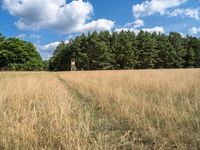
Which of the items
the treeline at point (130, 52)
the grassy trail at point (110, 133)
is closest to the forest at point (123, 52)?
the treeline at point (130, 52)

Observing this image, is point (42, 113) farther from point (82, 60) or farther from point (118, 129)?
point (82, 60)

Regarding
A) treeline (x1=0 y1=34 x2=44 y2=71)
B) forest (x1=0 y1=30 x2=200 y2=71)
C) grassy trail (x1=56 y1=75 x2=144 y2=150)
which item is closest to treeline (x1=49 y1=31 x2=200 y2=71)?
forest (x1=0 y1=30 x2=200 y2=71)

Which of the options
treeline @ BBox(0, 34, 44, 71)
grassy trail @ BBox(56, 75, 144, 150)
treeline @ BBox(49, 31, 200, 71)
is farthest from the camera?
treeline @ BBox(0, 34, 44, 71)

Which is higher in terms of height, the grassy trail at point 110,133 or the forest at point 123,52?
the forest at point 123,52

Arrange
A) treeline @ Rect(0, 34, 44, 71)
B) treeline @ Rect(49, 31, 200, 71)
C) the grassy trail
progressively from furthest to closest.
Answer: treeline @ Rect(0, 34, 44, 71), treeline @ Rect(49, 31, 200, 71), the grassy trail

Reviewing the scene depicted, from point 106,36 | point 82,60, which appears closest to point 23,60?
point 82,60

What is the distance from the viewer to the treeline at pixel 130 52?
62.1 metres

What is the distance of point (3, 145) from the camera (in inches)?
135

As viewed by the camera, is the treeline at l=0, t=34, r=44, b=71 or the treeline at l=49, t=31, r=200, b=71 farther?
the treeline at l=0, t=34, r=44, b=71

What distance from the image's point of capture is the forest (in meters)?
62.4

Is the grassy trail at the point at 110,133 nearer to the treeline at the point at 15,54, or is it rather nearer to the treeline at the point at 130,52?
the treeline at the point at 130,52

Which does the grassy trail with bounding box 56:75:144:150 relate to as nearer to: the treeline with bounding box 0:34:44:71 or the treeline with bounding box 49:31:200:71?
the treeline with bounding box 49:31:200:71

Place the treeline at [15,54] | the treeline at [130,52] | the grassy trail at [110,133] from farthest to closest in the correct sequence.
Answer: the treeline at [15,54] < the treeline at [130,52] < the grassy trail at [110,133]

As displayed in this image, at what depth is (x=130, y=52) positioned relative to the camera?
61.8m
